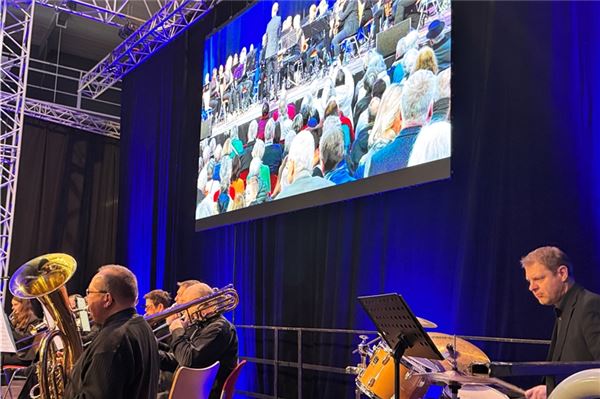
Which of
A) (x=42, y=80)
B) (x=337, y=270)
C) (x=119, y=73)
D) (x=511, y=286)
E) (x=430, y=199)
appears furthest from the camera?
(x=42, y=80)

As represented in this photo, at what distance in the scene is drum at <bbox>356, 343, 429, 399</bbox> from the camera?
13.3ft

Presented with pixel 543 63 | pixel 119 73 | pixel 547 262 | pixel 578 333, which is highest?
pixel 119 73

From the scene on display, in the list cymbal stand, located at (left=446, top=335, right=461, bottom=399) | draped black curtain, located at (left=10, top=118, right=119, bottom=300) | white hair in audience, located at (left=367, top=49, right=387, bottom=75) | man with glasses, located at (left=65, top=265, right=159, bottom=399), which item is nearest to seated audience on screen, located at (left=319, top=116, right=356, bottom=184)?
white hair in audience, located at (left=367, top=49, right=387, bottom=75)

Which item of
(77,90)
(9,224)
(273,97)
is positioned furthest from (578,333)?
(77,90)

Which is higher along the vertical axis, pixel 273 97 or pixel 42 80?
pixel 42 80

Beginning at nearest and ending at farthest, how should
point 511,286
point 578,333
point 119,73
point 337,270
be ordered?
1. point 578,333
2. point 511,286
3. point 337,270
4. point 119,73

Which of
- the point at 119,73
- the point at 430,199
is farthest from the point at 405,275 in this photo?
the point at 119,73

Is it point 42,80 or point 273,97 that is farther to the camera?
point 42,80

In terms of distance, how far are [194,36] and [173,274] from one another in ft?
12.1

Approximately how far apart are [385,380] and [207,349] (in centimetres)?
127

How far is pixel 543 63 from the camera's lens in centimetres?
521

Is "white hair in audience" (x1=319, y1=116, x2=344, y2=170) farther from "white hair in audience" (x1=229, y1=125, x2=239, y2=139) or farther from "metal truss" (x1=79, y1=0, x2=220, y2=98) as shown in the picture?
"metal truss" (x1=79, y1=0, x2=220, y2=98)

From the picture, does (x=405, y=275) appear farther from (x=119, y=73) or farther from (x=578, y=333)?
(x=119, y=73)

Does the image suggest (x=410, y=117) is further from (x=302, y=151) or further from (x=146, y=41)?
(x=146, y=41)
